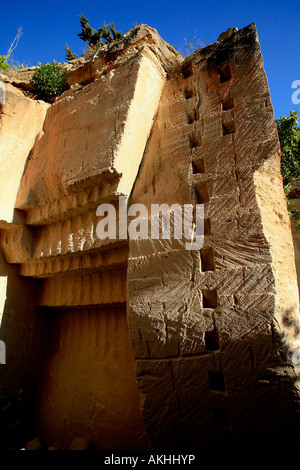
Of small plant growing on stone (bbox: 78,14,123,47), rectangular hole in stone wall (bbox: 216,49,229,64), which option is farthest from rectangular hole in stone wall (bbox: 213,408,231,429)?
small plant growing on stone (bbox: 78,14,123,47)

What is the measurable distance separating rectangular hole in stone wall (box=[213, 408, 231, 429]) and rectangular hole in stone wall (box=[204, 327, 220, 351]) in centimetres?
40

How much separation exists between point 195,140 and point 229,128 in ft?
1.07

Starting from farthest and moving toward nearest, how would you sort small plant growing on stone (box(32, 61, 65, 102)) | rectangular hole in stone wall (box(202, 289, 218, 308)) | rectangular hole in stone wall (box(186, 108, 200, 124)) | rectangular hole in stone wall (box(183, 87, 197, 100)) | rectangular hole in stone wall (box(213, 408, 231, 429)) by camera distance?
small plant growing on stone (box(32, 61, 65, 102))
rectangular hole in stone wall (box(183, 87, 197, 100))
rectangular hole in stone wall (box(186, 108, 200, 124))
rectangular hole in stone wall (box(202, 289, 218, 308))
rectangular hole in stone wall (box(213, 408, 231, 429))

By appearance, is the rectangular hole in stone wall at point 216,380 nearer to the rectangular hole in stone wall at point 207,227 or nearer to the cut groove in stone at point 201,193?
the rectangular hole in stone wall at point 207,227

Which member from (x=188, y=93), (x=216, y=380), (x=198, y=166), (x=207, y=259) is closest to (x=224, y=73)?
(x=188, y=93)

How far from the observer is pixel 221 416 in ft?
6.55

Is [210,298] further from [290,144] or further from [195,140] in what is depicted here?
[290,144]

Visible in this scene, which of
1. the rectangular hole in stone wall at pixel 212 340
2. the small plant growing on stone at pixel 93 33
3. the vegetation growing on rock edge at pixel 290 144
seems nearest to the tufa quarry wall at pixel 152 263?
the rectangular hole in stone wall at pixel 212 340

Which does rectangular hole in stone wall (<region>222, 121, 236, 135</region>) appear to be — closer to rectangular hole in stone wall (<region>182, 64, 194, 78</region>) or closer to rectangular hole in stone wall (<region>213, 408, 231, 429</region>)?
rectangular hole in stone wall (<region>182, 64, 194, 78</region>)

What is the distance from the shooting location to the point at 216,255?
7.11 feet

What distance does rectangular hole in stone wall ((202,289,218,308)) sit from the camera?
2117mm

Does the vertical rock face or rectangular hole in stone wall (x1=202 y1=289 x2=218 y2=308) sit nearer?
the vertical rock face

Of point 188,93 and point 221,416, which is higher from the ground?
point 188,93

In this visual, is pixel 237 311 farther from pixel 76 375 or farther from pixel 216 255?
pixel 76 375
